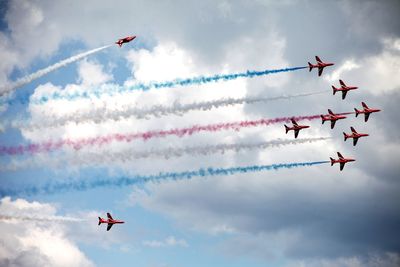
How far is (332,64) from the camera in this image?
17225 cm

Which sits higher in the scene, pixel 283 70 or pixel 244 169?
pixel 283 70

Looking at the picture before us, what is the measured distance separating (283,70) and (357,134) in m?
34.7

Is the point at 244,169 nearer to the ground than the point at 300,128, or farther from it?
nearer to the ground

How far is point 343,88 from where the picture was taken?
17412cm

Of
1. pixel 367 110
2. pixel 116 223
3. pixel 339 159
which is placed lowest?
pixel 116 223

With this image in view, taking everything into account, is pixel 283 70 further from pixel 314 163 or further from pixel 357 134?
pixel 357 134

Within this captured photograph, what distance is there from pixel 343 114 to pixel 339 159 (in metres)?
12.2

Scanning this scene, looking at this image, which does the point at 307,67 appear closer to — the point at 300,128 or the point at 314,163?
the point at 300,128

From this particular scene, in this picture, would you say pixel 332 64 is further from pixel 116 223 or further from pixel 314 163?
pixel 116 223

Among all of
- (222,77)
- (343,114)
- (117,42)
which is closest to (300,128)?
(343,114)

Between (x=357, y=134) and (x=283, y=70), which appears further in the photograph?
(x=357, y=134)

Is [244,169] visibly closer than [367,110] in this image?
Yes

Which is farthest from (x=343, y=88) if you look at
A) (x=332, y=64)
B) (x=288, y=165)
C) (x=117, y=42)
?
(x=117, y=42)

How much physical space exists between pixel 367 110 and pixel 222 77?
44737 millimetres
